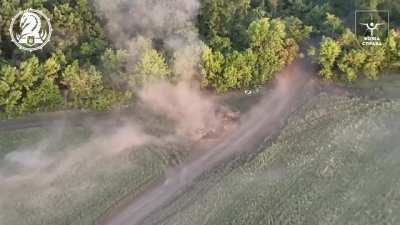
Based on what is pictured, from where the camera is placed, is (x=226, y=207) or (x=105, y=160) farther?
(x=105, y=160)

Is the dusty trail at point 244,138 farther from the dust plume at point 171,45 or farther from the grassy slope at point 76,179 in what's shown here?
the dust plume at point 171,45

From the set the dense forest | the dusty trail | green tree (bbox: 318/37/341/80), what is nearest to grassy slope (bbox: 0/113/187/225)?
the dusty trail

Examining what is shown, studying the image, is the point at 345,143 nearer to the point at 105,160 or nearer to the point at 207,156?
the point at 207,156

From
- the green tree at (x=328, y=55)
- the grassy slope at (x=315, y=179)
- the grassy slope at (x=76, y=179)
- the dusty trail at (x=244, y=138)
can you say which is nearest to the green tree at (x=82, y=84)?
the grassy slope at (x=76, y=179)

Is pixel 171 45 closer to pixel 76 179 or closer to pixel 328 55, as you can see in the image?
pixel 328 55

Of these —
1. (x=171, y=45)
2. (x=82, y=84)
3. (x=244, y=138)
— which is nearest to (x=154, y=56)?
(x=171, y=45)

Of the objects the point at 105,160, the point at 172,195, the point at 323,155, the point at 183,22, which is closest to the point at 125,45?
the point at 183,22

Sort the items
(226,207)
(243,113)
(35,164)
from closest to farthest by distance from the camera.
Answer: (226,207), (35,164), (243,113)
